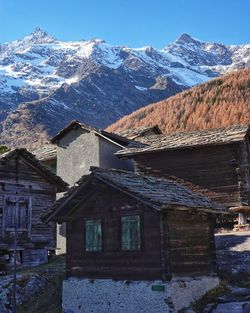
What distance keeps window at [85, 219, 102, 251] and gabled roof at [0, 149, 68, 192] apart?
9.22m

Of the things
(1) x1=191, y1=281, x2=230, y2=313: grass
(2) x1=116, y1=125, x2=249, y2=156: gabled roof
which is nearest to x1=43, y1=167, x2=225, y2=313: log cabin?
(1) x1=191, y1=281, x2=230, y2=313: grass

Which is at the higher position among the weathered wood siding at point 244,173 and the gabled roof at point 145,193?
the weathered wood siding at point 244,173

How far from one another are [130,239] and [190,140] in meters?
14.0

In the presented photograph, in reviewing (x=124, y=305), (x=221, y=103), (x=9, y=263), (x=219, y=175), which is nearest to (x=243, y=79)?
(x=221, y=103)

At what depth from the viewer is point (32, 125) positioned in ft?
540

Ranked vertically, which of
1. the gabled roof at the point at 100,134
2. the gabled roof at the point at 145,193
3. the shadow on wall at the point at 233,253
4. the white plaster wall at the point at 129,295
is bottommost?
the white plaster wall at the point at 129,295

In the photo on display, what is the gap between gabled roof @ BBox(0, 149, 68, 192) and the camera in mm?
26977

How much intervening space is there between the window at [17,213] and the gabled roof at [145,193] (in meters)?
7.61

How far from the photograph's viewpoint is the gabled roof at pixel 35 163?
26977 millimetres

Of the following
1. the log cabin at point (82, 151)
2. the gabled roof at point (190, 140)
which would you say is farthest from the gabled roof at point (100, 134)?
the gabled roof at point (190, 140)

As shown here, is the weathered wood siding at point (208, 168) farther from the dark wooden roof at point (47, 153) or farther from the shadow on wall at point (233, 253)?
the dark wooden roof at point (47, 153)

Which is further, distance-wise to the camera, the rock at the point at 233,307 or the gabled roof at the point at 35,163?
the gabled roof at the point at 35,163

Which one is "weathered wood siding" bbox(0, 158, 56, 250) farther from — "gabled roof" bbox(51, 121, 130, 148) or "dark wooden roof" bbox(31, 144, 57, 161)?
"dark wooden roof" bbox(31, 144, 57, 161)

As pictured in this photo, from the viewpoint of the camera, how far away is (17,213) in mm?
27016
